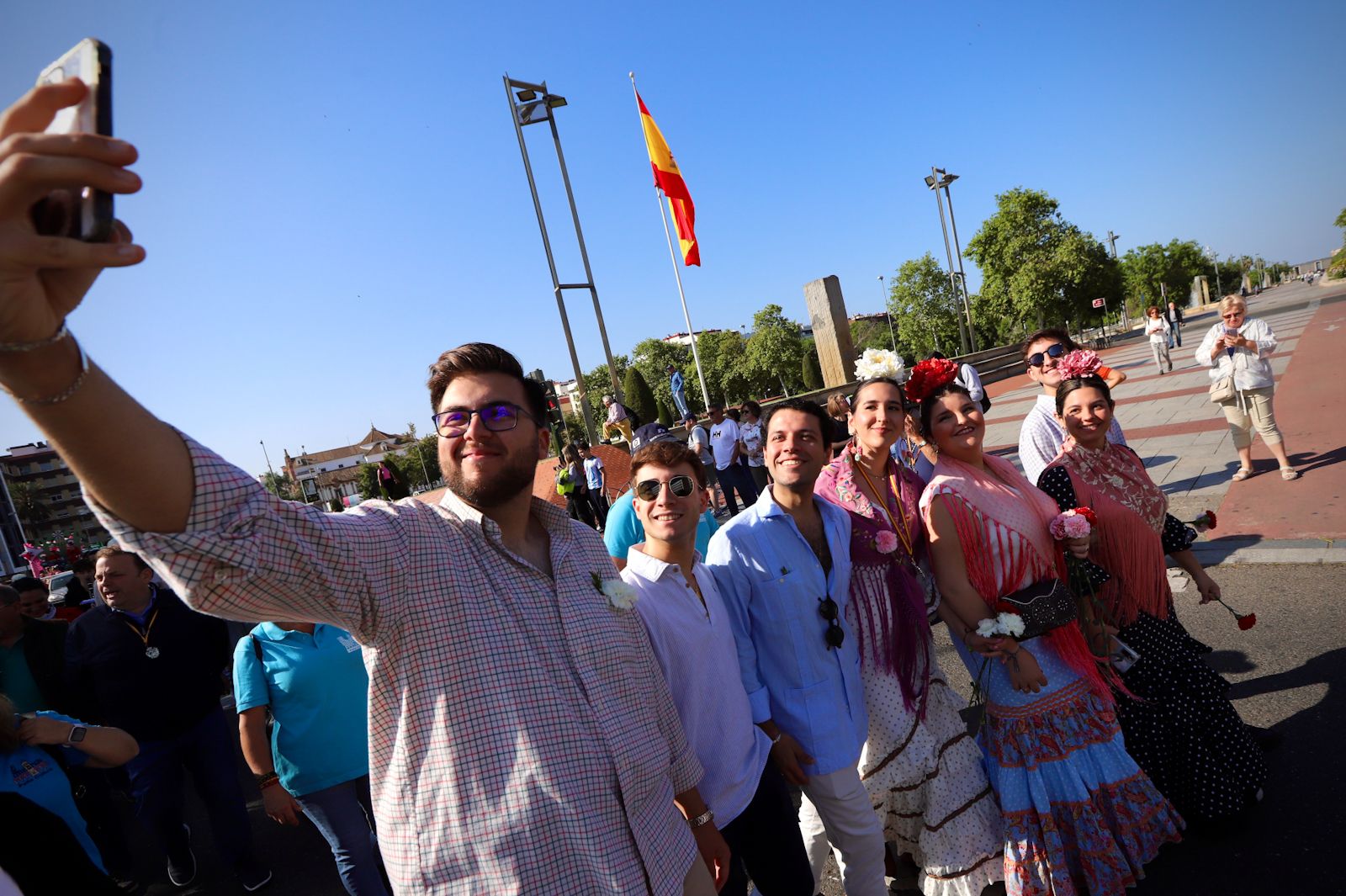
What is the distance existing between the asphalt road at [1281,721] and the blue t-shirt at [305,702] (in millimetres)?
2294

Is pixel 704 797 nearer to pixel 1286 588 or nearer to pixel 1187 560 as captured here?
pixel 1187 560

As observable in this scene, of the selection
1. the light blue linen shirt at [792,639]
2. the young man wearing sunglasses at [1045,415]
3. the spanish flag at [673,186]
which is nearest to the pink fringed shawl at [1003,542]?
the light blue linen shirt at [792,639]

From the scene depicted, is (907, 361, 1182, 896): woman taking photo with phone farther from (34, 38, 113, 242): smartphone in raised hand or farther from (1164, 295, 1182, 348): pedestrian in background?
(1164, 295, 1182, 348): pedestrian in background

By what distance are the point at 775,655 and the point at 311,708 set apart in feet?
6.84

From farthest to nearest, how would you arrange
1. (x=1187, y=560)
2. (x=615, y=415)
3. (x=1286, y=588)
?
(x=615, y=415) → (x=1286, y=588) → (x=1187, y=560)

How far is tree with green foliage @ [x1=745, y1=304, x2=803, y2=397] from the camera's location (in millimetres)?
54844

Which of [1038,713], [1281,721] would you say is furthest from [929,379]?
[1281,721]

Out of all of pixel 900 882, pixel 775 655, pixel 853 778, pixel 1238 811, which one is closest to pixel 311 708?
pixel 775 655

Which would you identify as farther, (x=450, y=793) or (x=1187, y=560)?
(x=1187, y=560)

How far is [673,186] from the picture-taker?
45.9 ft

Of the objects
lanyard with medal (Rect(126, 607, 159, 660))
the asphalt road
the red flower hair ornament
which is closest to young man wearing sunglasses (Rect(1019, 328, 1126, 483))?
the red flower hair ornament

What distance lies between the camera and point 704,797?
2264 millimetres

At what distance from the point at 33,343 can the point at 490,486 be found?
88cm

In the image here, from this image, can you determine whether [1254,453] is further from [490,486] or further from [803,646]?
[490,486]
